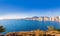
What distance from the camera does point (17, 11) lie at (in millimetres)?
8188

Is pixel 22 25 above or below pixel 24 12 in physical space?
below

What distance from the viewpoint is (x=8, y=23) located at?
816 centimetres

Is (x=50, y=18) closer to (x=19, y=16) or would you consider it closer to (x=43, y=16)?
(x=43, y=16)

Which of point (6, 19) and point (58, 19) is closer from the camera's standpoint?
point (58, 19)

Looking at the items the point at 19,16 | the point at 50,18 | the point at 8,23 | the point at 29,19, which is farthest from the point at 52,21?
the point at 8,23

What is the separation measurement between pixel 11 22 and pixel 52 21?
235cm

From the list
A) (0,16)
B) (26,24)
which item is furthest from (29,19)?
(0,16)

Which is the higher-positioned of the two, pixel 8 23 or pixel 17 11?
pixel 17 11

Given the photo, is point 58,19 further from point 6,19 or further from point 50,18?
point 6,19

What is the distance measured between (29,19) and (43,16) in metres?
0.76

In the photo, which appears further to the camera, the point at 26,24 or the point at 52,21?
the point at 26,24

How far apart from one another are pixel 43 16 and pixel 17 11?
4.76ft

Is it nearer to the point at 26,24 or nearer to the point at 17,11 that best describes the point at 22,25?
the point at 26,24

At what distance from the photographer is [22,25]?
26.8ft
